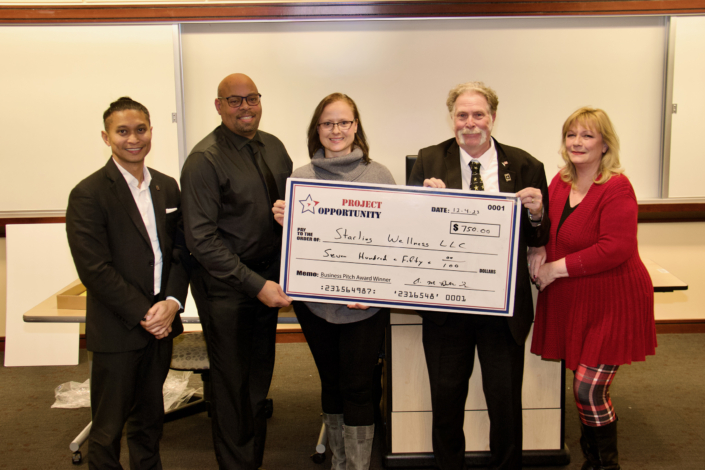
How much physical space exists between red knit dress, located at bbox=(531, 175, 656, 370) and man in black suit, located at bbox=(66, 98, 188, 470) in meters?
1.56

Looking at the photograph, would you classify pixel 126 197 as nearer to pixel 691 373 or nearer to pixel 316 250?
pixel 316 250

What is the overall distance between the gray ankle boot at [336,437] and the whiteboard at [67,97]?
240cm


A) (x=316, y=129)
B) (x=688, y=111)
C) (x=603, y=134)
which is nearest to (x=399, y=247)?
(x=316, y=129)

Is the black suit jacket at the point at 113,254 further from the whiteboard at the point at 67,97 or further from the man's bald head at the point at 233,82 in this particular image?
the whiteboard at the point at 67,97

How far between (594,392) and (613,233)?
65 centimetres

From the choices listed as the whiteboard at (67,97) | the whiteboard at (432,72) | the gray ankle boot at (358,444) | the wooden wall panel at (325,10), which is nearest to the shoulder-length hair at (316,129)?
the gray ankle boot at (358,444)

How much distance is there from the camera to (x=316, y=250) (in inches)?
75.6

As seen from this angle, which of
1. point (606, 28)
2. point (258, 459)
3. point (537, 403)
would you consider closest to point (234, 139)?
point (258, 459)

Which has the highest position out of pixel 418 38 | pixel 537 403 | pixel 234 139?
pixel 418 38

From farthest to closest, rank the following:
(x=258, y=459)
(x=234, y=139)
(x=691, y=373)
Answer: (x=691, y=373)
(x=258, y=459)
(x=234, y=139)

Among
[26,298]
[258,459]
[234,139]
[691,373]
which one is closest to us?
[234,139]

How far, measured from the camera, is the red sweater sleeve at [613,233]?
1873 mm

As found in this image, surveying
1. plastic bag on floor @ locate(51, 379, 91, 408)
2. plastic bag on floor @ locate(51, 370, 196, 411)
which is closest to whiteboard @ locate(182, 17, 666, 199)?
plastic bag on floor @ locate(51, 370, 196, 411)

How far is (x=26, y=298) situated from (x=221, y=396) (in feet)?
8.14
